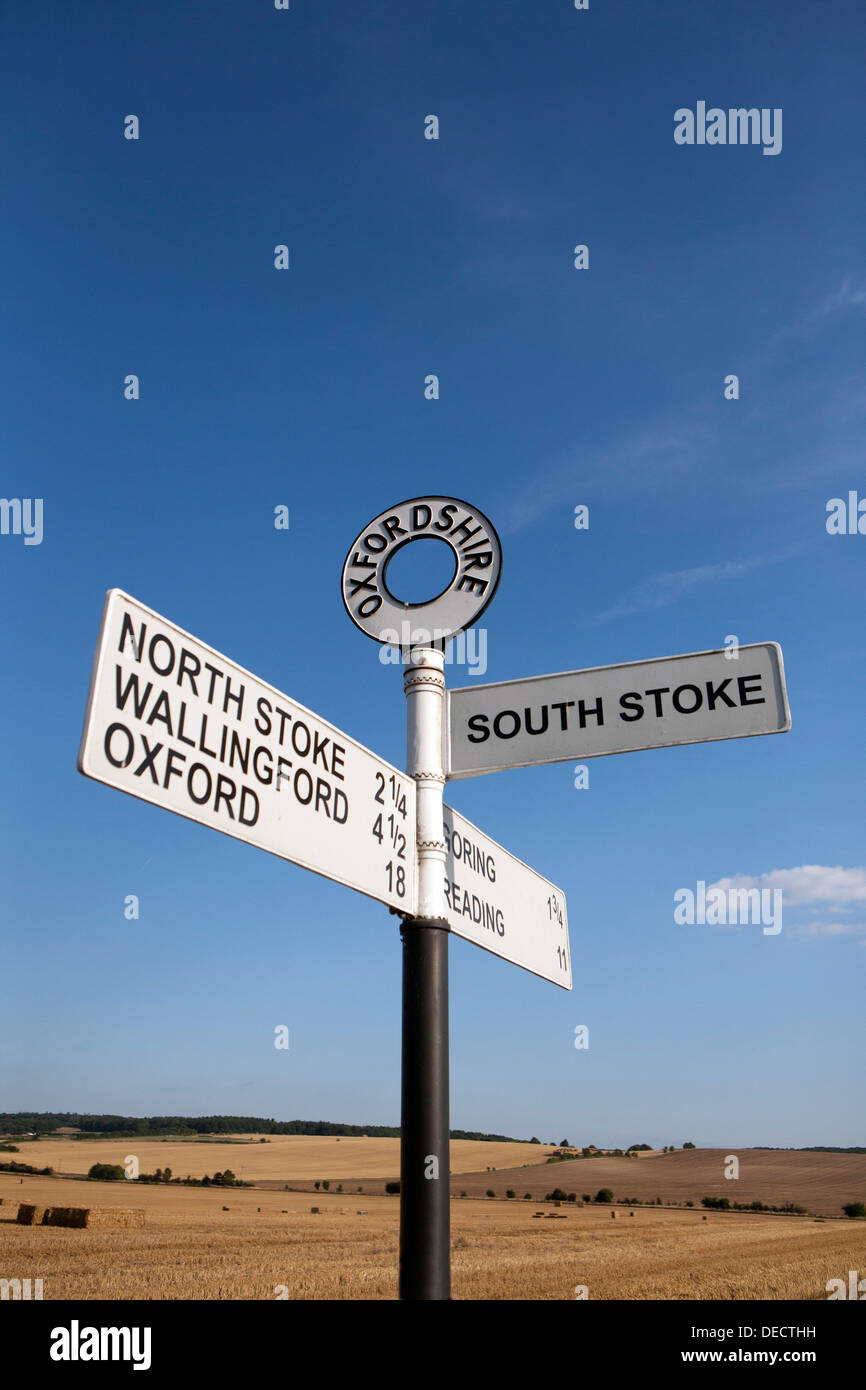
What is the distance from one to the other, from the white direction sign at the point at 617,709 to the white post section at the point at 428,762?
10 centimetres

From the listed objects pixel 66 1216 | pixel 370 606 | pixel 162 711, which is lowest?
pixel 66 1216

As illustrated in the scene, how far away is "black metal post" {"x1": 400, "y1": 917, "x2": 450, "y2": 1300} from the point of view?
10.6 feet

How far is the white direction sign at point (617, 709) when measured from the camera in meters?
3.97

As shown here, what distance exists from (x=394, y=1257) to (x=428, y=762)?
24196 millimetres

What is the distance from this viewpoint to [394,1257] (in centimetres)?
2411

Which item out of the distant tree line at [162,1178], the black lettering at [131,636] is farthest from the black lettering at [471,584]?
the distant tree line at [162,1178]

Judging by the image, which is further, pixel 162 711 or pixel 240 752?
pixel 240 752

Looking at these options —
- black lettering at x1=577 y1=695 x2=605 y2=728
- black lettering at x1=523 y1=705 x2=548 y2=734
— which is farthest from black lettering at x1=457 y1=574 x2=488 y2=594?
black lettering at x1=577 y1=695 x2=605 y2=728

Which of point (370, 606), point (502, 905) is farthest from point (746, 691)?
point (370, 606)

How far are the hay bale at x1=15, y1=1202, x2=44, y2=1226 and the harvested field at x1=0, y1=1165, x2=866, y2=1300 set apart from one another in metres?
0.45

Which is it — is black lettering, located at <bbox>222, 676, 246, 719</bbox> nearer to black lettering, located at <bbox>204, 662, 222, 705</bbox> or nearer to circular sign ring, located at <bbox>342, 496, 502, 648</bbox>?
black lettering, located at <bbox>204, 662, 222, 705</bbox>

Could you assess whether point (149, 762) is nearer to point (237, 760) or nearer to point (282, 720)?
point (237, 760)
